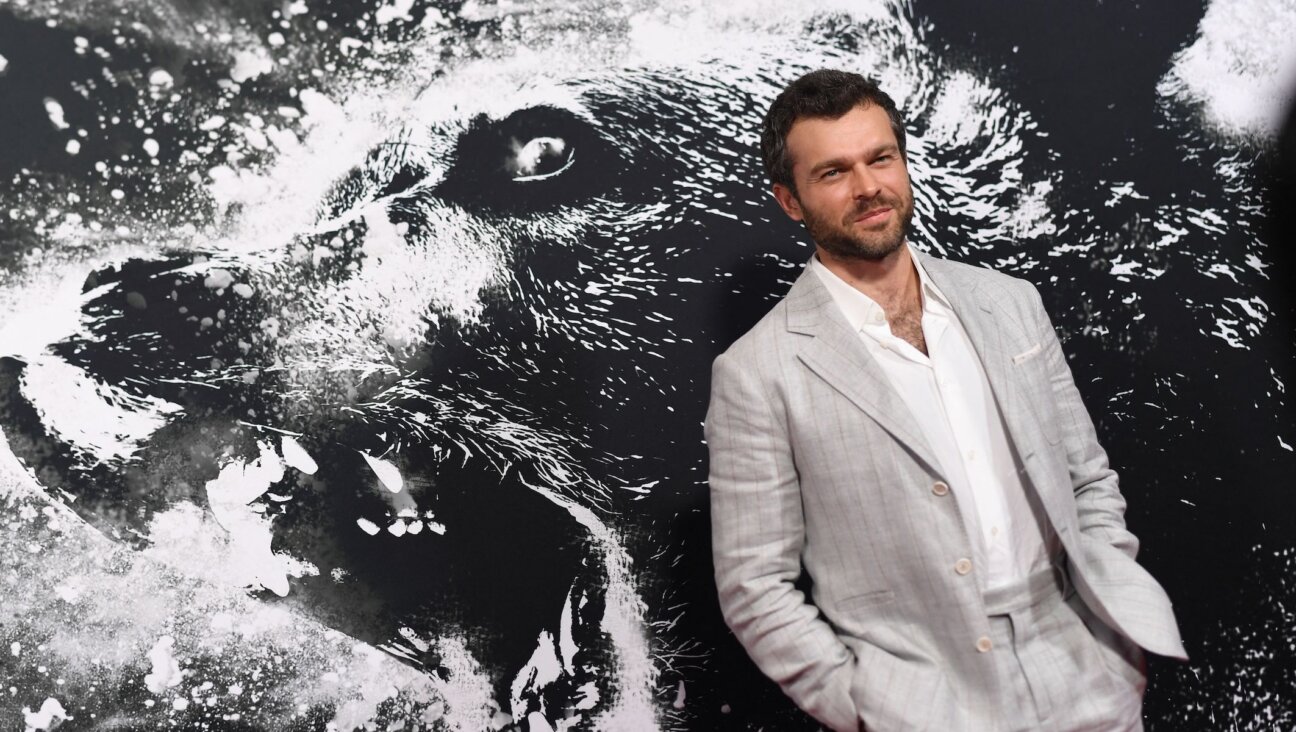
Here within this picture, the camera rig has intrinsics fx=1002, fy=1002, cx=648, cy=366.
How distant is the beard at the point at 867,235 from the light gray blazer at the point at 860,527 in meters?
0.07

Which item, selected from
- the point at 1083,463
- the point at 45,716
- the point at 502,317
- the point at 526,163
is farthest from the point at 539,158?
the point at 45,716

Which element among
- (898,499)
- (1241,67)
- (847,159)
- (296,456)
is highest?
(1241,67)

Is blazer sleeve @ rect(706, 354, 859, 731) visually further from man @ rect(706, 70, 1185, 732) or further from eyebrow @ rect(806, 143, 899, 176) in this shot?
eyebrow @ rect(806, 143, 899, 176)

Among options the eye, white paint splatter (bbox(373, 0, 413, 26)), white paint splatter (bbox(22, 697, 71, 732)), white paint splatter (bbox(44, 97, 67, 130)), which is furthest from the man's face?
white paint splatter (bbox(22, 697, 71, 732))

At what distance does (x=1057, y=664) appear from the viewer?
154 cm

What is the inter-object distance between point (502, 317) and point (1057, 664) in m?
1.16

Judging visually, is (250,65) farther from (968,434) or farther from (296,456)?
(968,434)

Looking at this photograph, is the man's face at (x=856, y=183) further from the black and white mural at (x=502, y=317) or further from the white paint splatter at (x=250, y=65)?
the white paint splatter at (x=250, y=65)

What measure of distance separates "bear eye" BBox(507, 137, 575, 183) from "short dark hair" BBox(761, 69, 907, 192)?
0.44 metres

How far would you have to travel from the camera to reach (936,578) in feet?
4.91

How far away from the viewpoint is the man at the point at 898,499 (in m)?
1.50

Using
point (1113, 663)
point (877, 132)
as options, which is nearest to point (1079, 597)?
point (1113, 663)

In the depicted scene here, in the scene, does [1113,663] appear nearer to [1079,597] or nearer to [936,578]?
[1079,597]

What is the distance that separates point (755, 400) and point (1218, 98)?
130cm
